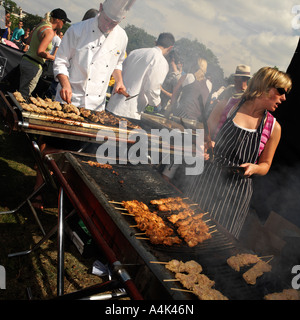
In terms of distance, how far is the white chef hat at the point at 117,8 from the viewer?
371 centimetres

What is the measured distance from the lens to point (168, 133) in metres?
4.42

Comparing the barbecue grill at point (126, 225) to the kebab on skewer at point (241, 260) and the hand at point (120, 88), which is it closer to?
the kebab on skewer at point (241, 260)

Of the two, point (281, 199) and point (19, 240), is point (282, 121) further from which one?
point (19, 240)

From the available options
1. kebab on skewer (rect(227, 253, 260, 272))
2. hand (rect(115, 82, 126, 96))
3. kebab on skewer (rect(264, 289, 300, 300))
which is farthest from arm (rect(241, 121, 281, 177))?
hand (rect(115, 82, 126, 96))

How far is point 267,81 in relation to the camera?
3.01 metres

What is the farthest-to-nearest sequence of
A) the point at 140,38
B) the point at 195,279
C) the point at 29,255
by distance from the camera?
the point at 140,38 → the point at 29,255 → the point at 195,279

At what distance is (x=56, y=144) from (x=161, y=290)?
2.92 m

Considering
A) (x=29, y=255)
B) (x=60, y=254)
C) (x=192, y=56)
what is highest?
(x=192, y=56)

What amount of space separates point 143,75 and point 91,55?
1.45 metres

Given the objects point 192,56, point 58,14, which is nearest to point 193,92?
point 58,14

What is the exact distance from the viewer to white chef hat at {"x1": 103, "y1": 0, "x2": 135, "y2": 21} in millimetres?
3707

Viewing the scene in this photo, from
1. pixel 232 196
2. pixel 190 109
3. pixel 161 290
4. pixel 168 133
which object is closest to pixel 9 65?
pixel 190 109

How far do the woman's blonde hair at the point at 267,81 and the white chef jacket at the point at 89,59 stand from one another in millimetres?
2455

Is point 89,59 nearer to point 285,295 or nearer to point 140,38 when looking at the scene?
point 285,295
